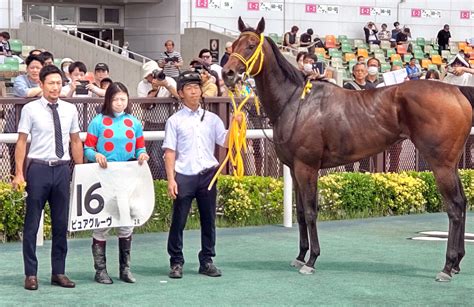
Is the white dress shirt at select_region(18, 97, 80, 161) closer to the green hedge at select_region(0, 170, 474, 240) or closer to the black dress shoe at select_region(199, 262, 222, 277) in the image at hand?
the black dress shoe at select_region(199, 262, 222, 277)

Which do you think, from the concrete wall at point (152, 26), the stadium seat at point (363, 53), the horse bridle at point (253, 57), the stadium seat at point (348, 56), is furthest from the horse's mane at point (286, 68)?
the stadium seat at point (363, 53)

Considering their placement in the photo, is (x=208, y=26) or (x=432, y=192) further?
(x=208, y=26)

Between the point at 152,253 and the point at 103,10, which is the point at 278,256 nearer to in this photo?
the point at 152,253

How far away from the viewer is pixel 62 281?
268 inches

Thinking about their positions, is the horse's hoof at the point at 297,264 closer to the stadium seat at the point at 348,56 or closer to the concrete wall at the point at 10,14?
the concrete wall at the point at 10,14

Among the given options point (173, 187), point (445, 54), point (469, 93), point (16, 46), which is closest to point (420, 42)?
point (445, 54)

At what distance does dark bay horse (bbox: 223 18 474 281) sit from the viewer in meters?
7.41

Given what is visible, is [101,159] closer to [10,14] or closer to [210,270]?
[210,270]

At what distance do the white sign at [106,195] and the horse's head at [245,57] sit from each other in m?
0.93

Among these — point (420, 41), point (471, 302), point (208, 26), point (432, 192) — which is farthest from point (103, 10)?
point (471, 302)

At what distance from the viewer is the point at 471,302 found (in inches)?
253

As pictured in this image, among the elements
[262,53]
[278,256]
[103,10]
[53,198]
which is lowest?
[278,256]

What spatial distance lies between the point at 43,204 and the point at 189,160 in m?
1.11

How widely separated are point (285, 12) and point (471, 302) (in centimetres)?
2565
